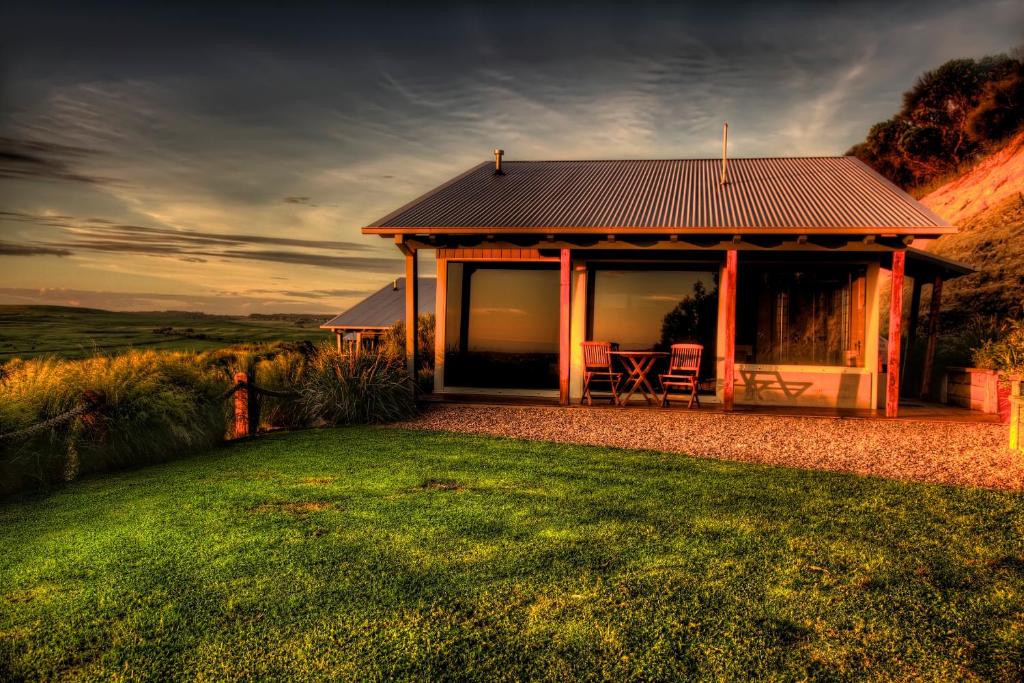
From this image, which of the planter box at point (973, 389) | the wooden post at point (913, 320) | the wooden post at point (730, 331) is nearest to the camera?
the wooden post at point (730, 331)

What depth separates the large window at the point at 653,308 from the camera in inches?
505

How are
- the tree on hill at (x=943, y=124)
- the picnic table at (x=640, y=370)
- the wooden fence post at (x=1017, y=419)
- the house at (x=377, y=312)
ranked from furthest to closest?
the tree on hill at (x=943, y=124) → the house at (x=377, y=312) → the picnic table at (x=640, y=370) → the wooden fence post at (x=1017, y=419)

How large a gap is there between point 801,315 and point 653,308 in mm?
2598

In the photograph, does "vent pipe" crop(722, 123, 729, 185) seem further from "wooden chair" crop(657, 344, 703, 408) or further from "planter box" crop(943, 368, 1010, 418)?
"planter box" crop(943, 368, 1010, 418)

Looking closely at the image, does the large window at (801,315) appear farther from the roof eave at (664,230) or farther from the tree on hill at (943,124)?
the tree on hill at (943,124)

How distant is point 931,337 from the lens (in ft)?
41.0

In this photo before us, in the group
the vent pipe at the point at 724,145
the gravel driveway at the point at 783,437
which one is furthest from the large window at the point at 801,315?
the vent pipe at the point at 724,145

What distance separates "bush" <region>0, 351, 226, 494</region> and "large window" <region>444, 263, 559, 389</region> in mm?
5346

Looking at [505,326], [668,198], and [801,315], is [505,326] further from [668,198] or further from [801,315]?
[801,315]

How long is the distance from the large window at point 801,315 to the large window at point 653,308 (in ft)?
2.33

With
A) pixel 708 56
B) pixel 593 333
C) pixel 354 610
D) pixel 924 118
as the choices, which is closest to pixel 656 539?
pixel 354 610

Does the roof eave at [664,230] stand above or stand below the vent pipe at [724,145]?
below

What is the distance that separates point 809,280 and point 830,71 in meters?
7.51

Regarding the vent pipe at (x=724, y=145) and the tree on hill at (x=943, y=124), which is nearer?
the vent pipe at (x=724, y=145)
